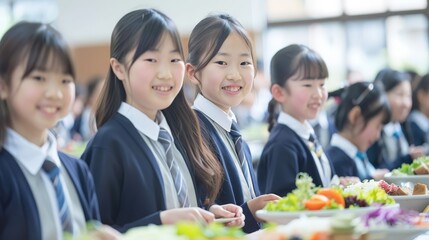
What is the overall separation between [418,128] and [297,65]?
3.50 meters

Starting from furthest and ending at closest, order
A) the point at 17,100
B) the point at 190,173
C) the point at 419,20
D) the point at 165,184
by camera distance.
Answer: the point at 419,20 < the point at 190,173 < the point at 165,184 < the point at 17,100

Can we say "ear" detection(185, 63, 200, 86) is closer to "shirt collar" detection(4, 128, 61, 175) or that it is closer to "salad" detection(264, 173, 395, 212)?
"salad" detection(264, 173, 395, 212)

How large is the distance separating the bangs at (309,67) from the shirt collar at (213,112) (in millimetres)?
642

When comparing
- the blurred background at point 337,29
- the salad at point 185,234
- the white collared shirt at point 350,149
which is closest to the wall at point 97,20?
the blurred background at point 337,29

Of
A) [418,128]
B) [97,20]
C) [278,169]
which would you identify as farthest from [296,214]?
[97,20]

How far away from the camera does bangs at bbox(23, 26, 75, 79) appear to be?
205 centimetres

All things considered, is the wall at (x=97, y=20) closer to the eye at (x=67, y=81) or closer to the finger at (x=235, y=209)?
the finger at (x=235, y=209)

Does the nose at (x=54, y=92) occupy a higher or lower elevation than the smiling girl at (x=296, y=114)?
higher

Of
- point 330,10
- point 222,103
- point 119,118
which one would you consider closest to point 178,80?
point 119,118

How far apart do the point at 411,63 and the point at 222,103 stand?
29.3 ft

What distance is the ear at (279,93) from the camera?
3.74 metres

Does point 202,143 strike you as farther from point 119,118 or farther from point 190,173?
point 119,118

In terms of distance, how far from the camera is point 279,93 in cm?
376

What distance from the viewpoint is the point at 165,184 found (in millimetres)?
2555
